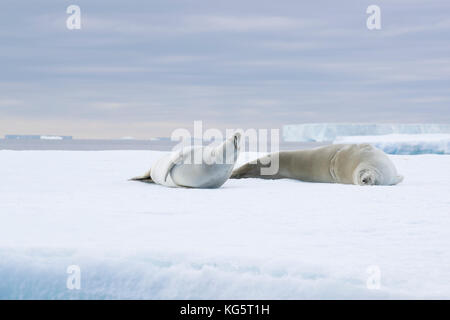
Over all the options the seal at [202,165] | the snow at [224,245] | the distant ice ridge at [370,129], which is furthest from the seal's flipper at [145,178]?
the distant ice ridge at [370,129]

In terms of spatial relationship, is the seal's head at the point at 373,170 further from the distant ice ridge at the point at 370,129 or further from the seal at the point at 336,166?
the distant ice ridge at the point at 370,129

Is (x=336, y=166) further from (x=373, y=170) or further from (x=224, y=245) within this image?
(x=224, y=245)

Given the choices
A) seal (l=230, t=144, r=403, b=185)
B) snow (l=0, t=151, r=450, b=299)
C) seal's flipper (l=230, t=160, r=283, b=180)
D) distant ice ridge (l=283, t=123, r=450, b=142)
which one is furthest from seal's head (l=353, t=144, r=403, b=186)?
distant ice ridge (l=283, t=123, r=450, b=142)

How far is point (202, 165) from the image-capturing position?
5.00 m

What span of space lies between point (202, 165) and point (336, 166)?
4.79 ft

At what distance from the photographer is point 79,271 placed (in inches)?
89.6

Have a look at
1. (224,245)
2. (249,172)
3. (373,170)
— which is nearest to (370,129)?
(249,172)

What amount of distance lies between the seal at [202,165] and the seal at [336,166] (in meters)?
1.21

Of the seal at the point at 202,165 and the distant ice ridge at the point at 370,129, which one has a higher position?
the distant ice ridge at the point at 370,129

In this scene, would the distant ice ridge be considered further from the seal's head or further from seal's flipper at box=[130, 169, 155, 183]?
seal's flipper at box=[130, 169, 155, 183]

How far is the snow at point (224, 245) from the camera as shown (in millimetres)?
2162
